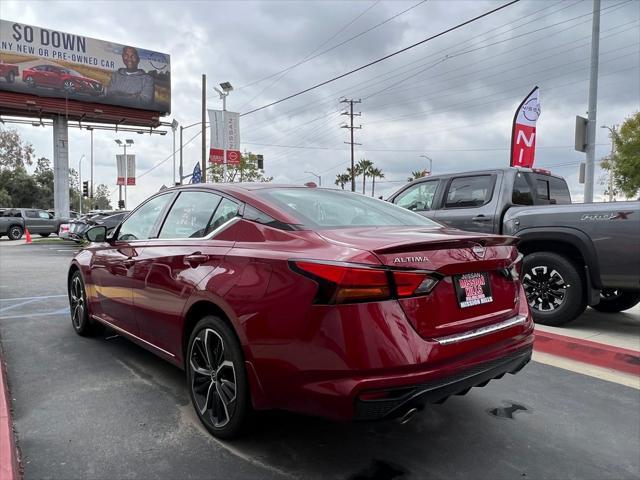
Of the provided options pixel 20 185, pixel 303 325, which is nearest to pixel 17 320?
pixel 303 325

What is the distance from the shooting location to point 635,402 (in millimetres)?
3891

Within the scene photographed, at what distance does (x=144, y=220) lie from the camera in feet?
14.3

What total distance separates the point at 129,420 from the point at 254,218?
5.36 feet

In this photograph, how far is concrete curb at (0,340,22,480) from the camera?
8.03 feet

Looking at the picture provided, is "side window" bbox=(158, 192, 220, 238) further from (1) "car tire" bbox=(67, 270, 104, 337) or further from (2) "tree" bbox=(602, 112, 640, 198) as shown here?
(2) "tree" bbox=(602, 112, 640, 198)

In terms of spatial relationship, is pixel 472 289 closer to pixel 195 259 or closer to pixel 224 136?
pixel 195 259

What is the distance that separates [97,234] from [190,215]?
181 centimetres

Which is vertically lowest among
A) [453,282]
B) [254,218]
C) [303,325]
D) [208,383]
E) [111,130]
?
[208,383]

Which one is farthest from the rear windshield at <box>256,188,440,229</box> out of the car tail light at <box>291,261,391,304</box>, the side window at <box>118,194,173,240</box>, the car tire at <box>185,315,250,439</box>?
the side window at <box>118,194,173,240</box>

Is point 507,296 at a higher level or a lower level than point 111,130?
lower

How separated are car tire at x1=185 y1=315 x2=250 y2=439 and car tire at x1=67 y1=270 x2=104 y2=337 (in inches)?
95.0

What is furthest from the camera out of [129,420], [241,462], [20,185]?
[20,185]

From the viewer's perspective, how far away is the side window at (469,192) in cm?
697

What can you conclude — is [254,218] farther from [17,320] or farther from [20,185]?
[20,185]
